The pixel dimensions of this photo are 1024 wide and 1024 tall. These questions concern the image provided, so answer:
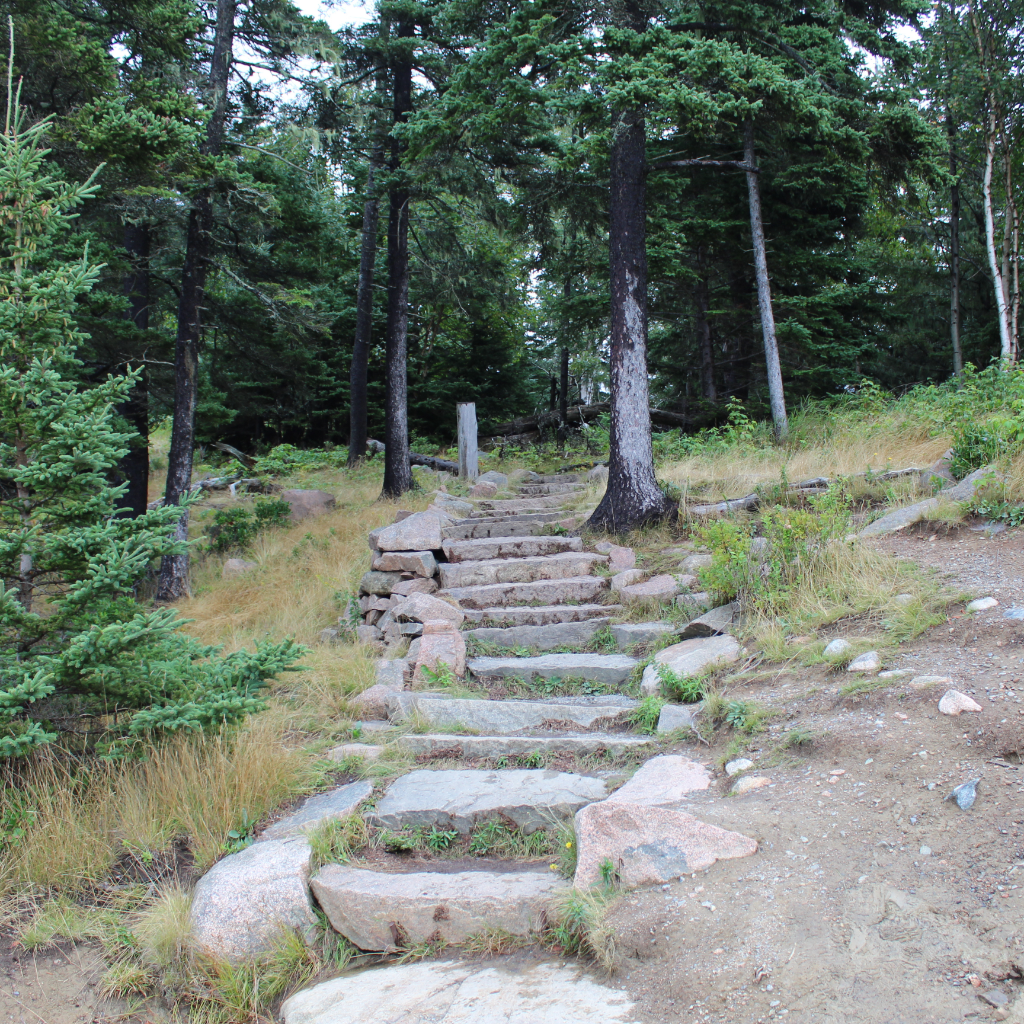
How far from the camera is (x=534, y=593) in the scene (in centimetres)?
728

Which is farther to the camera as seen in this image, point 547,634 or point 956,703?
point 547,634

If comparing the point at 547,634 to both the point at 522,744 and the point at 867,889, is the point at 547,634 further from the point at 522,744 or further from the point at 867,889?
the point at 867,889

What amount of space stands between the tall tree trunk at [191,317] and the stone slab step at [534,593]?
4.39 meters

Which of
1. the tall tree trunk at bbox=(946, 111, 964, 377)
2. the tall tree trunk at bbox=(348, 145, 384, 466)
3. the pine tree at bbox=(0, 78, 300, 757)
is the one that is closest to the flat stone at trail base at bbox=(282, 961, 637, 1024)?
the pine tree at bbox=(0, 78, 300, 757)

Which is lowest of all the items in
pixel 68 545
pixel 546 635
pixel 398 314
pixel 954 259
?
pixel 546 635

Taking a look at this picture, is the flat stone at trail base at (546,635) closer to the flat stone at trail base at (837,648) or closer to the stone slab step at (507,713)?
the stone slab step at (507,713)

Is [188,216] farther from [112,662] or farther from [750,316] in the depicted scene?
[750,316]

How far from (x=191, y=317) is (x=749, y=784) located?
364 inches

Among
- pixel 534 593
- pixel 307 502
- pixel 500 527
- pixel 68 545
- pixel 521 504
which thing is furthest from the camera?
pixel 307 502

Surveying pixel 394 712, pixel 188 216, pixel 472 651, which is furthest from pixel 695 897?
pixel 188 216

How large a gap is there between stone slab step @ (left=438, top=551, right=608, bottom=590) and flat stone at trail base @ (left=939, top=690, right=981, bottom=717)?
4.43 meters

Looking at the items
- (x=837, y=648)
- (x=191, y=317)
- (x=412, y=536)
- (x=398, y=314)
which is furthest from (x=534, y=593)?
(x=398, y=314)

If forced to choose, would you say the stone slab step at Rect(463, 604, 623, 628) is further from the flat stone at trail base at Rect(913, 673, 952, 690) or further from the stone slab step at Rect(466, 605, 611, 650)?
the flat stone at trail base at Rect(913, 673, 952, 690)

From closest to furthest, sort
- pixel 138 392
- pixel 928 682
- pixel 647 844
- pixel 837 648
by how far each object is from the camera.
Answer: pixel 647 844 → pixel 928 682 → pixel 837 648 → pixel 138 392
